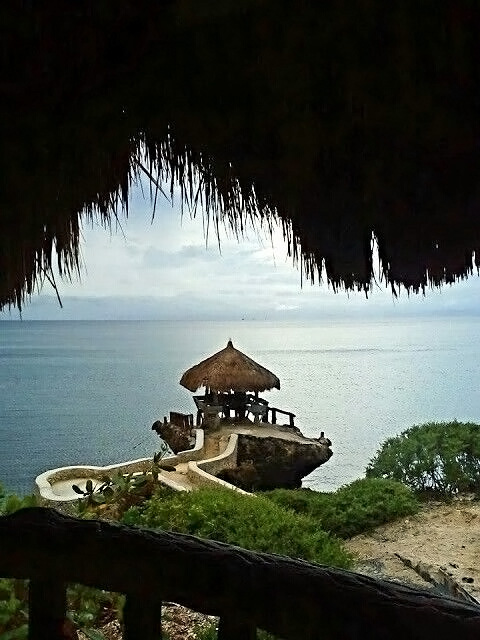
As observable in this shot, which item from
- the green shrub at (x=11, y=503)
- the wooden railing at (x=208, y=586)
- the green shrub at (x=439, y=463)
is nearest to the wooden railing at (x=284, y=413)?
the green shrub at (x=439, y=463)

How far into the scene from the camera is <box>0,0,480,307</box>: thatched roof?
2.44 ft

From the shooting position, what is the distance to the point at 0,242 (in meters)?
1.09

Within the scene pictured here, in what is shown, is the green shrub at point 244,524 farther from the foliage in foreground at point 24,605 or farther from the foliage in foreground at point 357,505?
the foliage in foreground at point 357,505

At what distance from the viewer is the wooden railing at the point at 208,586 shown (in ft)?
1.73

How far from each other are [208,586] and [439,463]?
768 cm

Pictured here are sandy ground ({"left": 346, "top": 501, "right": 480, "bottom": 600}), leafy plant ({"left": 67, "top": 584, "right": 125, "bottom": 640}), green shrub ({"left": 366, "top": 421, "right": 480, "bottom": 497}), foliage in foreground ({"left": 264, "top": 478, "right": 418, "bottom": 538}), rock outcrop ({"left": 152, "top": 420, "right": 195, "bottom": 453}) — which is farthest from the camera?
rock outcrop ({"left": 152, "top": 420, "right": 195, "bottom": 453})

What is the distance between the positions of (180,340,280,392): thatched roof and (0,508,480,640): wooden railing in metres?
12.2

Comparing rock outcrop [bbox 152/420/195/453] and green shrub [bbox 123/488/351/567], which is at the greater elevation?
green shrub [bbox 123/488/351/567]

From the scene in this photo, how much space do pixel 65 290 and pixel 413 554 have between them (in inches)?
197

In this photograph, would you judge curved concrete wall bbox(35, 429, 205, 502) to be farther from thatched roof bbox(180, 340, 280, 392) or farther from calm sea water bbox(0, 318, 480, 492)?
thatched roof bbox(180, 340, 280, 392)

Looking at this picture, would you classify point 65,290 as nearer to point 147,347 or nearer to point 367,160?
point 367,160

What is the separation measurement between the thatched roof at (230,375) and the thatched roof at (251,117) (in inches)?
461

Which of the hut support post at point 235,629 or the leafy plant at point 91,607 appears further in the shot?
the leafy plant at point 91,607

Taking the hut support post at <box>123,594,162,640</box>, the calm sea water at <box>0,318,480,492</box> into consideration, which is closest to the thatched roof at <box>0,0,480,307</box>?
the hut support post at <box>123,594,162,640</box>
